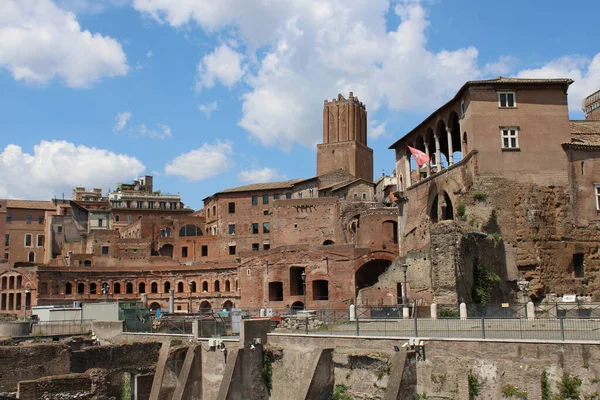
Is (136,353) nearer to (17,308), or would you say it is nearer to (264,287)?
(264,287)

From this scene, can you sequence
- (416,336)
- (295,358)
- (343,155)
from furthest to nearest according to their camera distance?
(343,155)
(295,358)
(416,336)

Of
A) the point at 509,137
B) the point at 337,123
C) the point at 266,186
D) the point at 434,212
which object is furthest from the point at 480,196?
the point at 337,123

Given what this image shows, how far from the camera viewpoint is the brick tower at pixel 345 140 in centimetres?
8525

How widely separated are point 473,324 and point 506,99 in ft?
69.6

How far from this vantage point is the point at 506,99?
39219mm

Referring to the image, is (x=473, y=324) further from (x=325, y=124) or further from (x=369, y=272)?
(x=325, y=124)

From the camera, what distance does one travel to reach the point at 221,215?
7912 cm

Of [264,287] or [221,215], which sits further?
[221,215]

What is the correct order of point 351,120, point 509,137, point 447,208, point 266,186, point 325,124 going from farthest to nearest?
point 325,124 < point 351,120 < point 266,186 < point 447,208 < point 509,137

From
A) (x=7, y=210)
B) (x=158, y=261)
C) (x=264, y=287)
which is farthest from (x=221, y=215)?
(x=7, y=210)

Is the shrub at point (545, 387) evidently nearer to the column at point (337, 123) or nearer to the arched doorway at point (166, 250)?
the arched doorway at point (166, 250)

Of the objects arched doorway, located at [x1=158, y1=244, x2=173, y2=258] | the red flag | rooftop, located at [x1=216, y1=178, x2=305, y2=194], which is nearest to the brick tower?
rooftop, located at [x1=216, y1=178, x2=305, y2=194]

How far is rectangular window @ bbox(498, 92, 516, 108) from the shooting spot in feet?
128

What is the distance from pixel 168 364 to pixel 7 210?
67.9 meters
